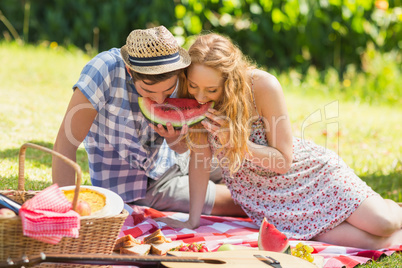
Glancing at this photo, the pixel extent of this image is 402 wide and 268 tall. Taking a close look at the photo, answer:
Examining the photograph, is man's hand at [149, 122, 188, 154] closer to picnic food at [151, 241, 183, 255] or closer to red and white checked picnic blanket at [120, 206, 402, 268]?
red and white checked picnic blanket at [120, 206, 402, 268]

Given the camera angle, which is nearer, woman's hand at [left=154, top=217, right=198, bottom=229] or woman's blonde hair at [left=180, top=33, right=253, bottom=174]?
woman's blonde hair at [left=180, top=33, right=253, bottom=174]

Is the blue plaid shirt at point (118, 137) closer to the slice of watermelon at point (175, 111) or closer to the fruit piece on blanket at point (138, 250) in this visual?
the slice of watermelon at point (175, 111)

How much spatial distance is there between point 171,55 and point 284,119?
0.96m

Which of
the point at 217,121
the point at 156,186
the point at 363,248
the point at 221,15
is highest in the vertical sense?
the point at 221,15

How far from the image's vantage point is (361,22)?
898 centimetres

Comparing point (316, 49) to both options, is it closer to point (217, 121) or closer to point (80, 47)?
point (80, 47)

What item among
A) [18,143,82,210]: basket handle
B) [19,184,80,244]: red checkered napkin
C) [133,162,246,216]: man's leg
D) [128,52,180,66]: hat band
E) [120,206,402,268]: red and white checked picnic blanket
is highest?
[128,52,180,66]: hat band

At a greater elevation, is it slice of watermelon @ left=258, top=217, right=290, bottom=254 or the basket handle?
the basket handle

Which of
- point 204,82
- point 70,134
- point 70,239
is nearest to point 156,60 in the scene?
point 204,82

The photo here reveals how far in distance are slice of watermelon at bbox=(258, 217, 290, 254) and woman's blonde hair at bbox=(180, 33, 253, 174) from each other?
1.60 feet

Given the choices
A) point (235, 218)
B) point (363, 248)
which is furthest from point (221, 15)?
point (363, 248)

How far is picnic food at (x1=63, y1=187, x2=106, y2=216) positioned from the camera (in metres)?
2.60

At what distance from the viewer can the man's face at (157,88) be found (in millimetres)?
3279

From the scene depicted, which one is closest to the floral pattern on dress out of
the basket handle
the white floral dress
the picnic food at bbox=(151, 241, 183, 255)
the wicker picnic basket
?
→ the white floral dress
